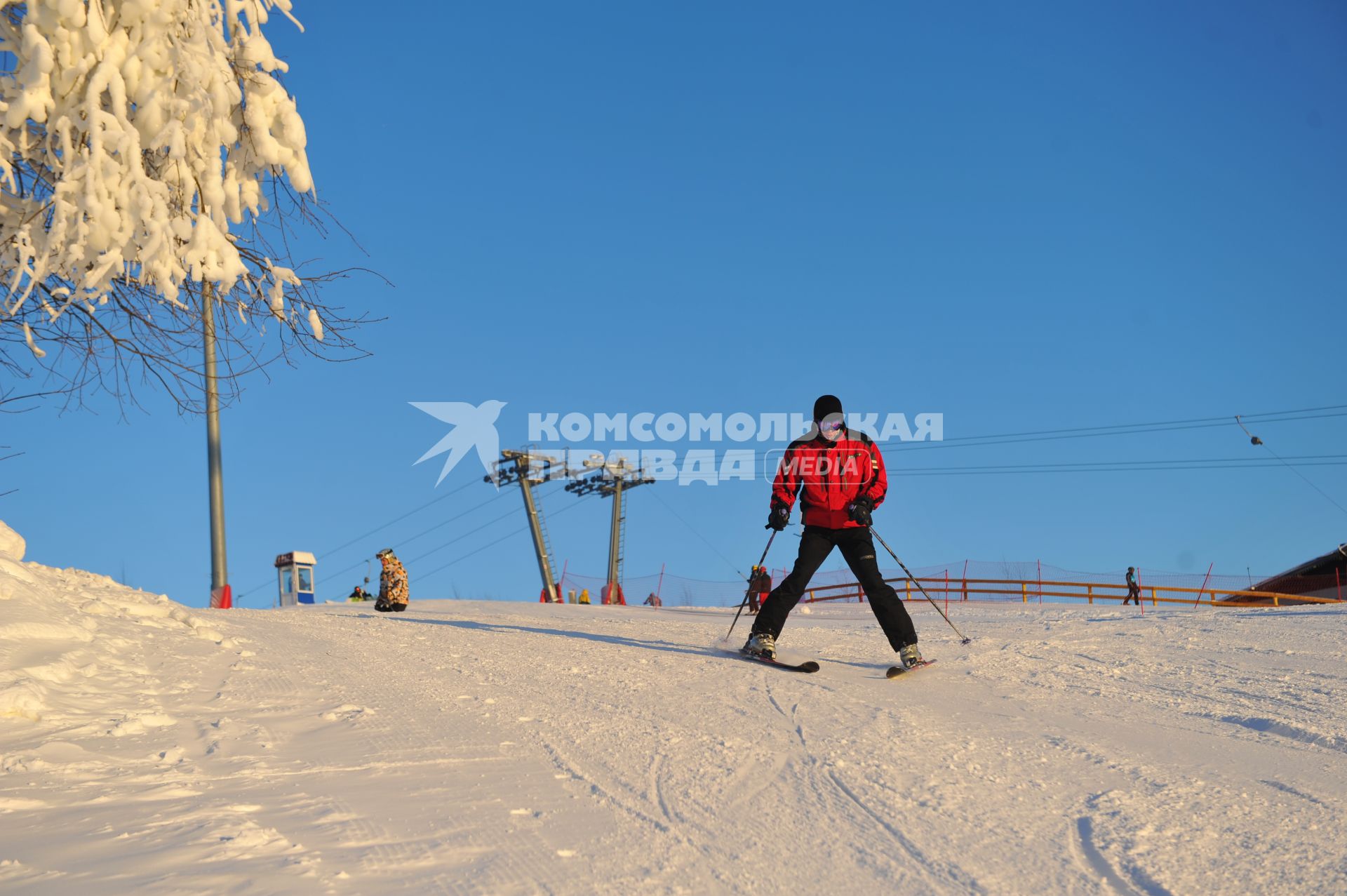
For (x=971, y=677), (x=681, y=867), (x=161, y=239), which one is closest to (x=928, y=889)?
(x=681, y=867)

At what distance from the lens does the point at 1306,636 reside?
8523 millimetres

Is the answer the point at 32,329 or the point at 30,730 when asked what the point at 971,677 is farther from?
the point at 32,329

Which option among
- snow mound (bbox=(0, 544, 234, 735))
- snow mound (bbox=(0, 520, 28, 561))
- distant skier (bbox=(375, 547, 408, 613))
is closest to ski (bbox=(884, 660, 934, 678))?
snow mound (bbox=(0, 544, 234, 735))

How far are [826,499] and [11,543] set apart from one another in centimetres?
→ 742

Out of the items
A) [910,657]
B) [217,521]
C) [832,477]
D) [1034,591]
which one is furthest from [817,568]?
[1034,591]

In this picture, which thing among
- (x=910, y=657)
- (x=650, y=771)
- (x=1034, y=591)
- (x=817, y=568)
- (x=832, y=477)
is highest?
(x=832, y=477)

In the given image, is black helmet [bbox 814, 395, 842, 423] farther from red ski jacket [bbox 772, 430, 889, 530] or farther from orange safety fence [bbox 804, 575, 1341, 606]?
orange safety fence [bbox 804, 575, 1341, 606]

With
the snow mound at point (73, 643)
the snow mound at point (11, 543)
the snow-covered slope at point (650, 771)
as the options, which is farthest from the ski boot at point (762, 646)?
the snow mound at point (11, 543)

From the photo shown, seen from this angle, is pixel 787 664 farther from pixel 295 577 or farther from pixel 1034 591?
pixel 295 577

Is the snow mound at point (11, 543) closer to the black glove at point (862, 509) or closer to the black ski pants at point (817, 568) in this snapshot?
the black ski pants at point (817, 568)

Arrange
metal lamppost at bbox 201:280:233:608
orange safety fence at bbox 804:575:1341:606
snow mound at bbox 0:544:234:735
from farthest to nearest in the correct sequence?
orange safety fence at bbox 804:575:1341:606 < metal lamppost at bbox 201:280:233:608 < snow mound at bbox 0:544:234:735

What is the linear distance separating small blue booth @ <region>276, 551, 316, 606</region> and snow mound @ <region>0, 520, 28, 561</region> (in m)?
19.8

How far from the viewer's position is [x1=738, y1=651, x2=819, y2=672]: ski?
6676mm

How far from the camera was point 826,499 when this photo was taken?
23.5 feet
